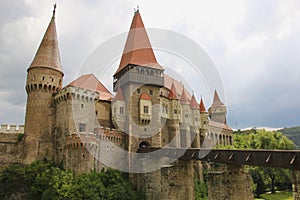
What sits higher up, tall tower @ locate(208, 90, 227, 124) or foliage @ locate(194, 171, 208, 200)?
tall tower @ locate(208, 90, 227, 124)

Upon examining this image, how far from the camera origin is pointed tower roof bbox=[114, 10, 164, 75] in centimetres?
2902

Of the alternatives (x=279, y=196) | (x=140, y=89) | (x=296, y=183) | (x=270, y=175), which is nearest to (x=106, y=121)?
(x=140, y=89)

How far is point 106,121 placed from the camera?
26.4m

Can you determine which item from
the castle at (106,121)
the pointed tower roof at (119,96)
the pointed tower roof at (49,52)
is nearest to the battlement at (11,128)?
the castle at (106,121)

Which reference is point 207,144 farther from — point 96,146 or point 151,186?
point 96,146

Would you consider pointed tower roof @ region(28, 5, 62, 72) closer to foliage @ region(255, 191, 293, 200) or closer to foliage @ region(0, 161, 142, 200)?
foliage @ region(0, 161, 142, 200)

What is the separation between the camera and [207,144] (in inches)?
1403

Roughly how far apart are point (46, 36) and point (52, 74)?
4641 mm

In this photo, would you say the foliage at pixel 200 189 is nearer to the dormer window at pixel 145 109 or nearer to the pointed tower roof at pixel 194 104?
the dormer window at pixel 145 109

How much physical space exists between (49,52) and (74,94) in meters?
5.76

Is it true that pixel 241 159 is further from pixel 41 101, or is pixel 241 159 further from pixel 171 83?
pixel 171 83

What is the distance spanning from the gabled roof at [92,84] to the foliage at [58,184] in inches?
346

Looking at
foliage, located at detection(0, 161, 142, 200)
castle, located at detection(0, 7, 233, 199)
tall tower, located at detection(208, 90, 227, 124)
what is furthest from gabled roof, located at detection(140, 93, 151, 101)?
tall tower, located at detection(208, 90, 227, 124)

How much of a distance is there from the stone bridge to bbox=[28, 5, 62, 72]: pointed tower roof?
47.5 feet
